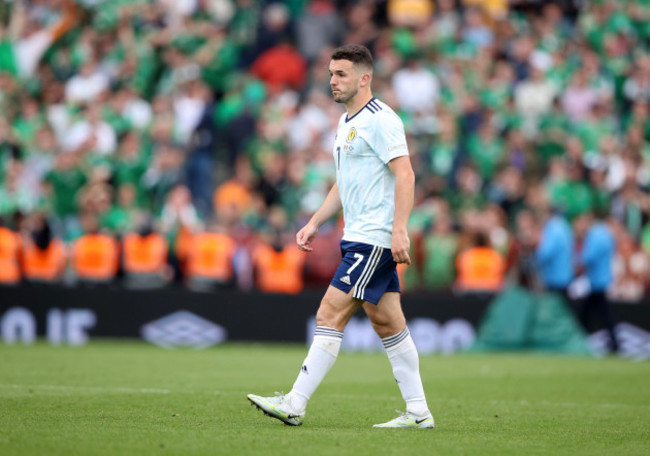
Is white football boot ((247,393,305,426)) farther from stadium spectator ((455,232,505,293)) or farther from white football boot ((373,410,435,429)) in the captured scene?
stadium spectator ((455,232,505,293))

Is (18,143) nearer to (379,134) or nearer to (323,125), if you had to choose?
(323,125)

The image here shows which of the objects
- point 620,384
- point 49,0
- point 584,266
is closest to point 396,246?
point 620,384

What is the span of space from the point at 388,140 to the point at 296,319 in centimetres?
1064

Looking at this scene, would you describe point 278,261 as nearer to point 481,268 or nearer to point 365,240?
point 481,268

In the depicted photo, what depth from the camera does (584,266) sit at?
59.3 ft

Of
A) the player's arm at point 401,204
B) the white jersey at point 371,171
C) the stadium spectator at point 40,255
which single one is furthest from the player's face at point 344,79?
the stadium spectator at point 40,255

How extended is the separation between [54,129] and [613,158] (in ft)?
34.5

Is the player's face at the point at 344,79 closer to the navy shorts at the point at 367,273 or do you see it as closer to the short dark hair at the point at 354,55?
the short dark hair at the point at 354,55

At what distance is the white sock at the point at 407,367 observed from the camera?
7926 mm

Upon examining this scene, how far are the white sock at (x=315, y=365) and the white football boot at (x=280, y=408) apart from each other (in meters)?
0.04

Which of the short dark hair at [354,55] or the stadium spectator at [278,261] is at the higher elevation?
the short dark hair at [354,55]

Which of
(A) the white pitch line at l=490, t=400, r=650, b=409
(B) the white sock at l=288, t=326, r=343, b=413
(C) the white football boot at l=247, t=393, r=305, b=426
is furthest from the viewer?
(A) the white pitch line at l=490, t=400, r=650, b=409

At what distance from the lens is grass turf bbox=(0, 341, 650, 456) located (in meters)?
6.90

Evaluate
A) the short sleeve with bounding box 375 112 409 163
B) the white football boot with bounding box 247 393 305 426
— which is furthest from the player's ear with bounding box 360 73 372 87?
the white football boot with bounding box 247 393 305 426
